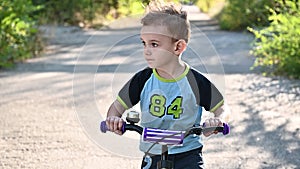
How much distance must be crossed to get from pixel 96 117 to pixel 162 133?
737mm

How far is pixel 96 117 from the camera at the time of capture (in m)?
2.62

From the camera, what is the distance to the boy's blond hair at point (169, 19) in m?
2.10

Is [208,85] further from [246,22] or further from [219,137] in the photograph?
[246,22]

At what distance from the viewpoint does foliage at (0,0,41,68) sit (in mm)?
A: 8484

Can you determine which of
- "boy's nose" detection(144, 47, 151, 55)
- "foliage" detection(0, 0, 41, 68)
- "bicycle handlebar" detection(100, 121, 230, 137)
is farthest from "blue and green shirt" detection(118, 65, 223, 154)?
"foliage" detection(0, 0, 41, 68)

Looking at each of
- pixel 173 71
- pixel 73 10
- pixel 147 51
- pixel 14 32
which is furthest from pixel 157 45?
pixel 73 10

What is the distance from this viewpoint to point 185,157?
2350 millimetres

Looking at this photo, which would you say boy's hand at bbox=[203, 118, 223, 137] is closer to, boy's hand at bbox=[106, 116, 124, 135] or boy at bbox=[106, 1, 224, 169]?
boy at bbox=[106, 1, 224, 169]

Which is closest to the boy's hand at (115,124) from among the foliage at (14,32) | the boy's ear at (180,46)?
the boy's ear at (180,46)

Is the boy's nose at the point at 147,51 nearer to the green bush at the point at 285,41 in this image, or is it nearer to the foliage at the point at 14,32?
the green bush at the point at 285,41

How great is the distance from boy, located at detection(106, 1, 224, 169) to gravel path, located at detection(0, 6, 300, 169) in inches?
3.6

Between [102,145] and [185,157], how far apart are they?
448 mm

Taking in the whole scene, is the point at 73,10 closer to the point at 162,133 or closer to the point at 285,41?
the point at 285,41

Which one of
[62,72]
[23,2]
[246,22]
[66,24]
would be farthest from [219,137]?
[66,24]
